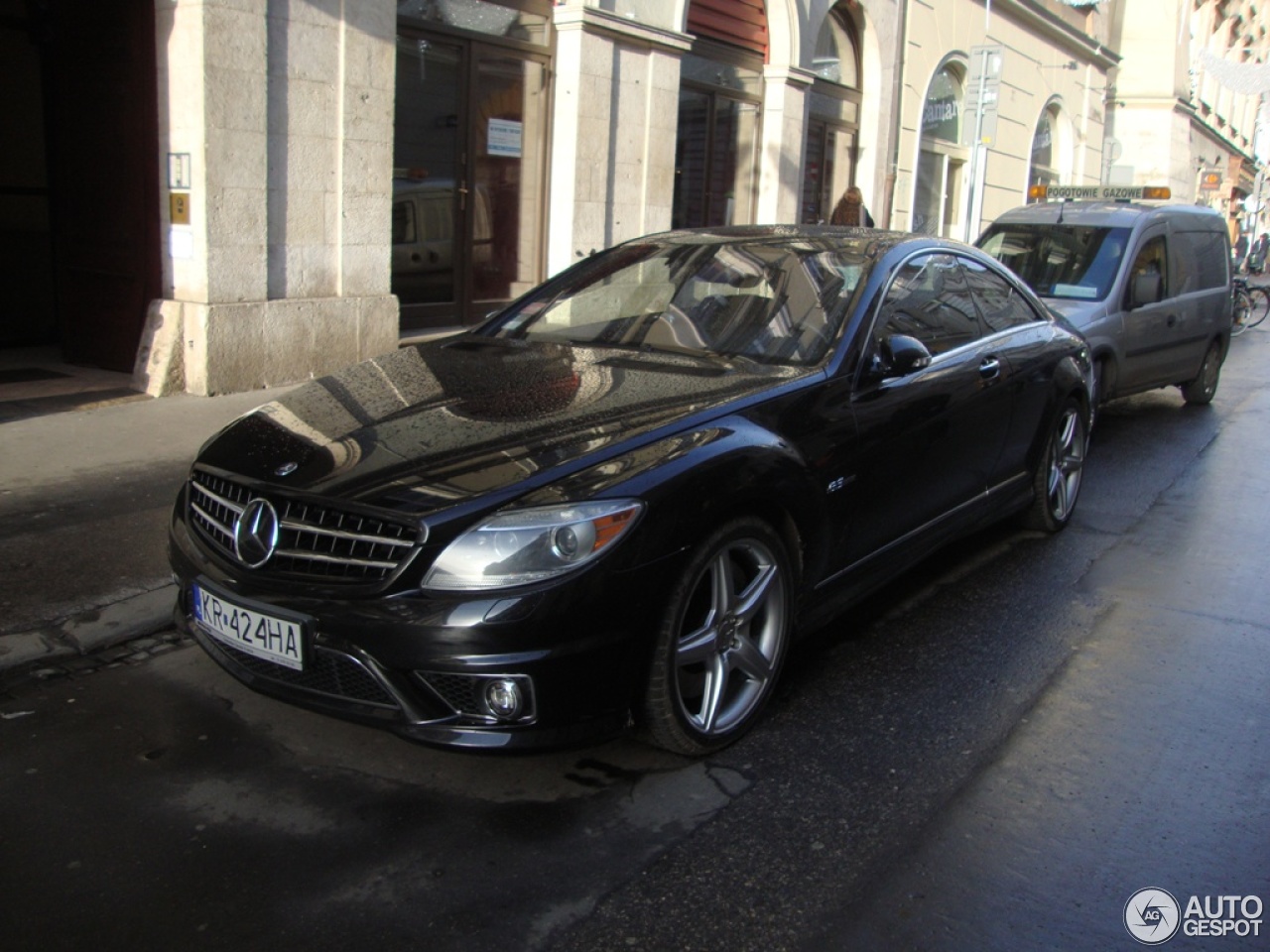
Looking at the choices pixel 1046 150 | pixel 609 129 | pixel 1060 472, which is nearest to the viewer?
pixel 1060 472

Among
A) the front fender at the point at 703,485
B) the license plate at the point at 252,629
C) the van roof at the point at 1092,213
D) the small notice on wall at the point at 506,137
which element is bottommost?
the license plate at the point at 252,629

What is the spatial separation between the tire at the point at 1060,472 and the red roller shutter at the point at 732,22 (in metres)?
8.93

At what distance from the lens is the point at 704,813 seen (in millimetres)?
3338

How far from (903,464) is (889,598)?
0.94 m

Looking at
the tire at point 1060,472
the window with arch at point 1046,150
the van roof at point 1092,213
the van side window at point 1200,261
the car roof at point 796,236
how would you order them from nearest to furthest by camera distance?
the car roof at point 796,236 → the tire at point 1060,472 → the van roof at point 1092,213 → the van side window at point 1200,261 → the window with arch at point 1046,150

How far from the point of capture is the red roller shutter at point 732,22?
13.8 m

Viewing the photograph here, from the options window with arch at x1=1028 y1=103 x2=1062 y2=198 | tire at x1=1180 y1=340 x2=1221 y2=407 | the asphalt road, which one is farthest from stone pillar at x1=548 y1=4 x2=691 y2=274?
window with arch at x1=1028 y1=103 x2=1062 y2=198

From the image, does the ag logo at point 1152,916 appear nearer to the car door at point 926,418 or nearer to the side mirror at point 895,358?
the car door at point 926,418

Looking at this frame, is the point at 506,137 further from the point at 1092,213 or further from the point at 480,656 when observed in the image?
the point at 480,656

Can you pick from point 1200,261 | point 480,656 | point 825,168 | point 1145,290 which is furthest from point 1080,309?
point 825,168

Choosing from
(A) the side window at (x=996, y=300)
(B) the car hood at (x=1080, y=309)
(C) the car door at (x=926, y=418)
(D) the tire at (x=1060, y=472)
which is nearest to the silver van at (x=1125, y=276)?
(B) the car hood at (x=1080, y=309)

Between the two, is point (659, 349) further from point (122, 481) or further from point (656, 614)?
point (122, 481)

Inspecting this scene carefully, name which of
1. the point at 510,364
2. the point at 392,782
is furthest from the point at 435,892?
the point at 510,364

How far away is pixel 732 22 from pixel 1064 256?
6.71 meters
